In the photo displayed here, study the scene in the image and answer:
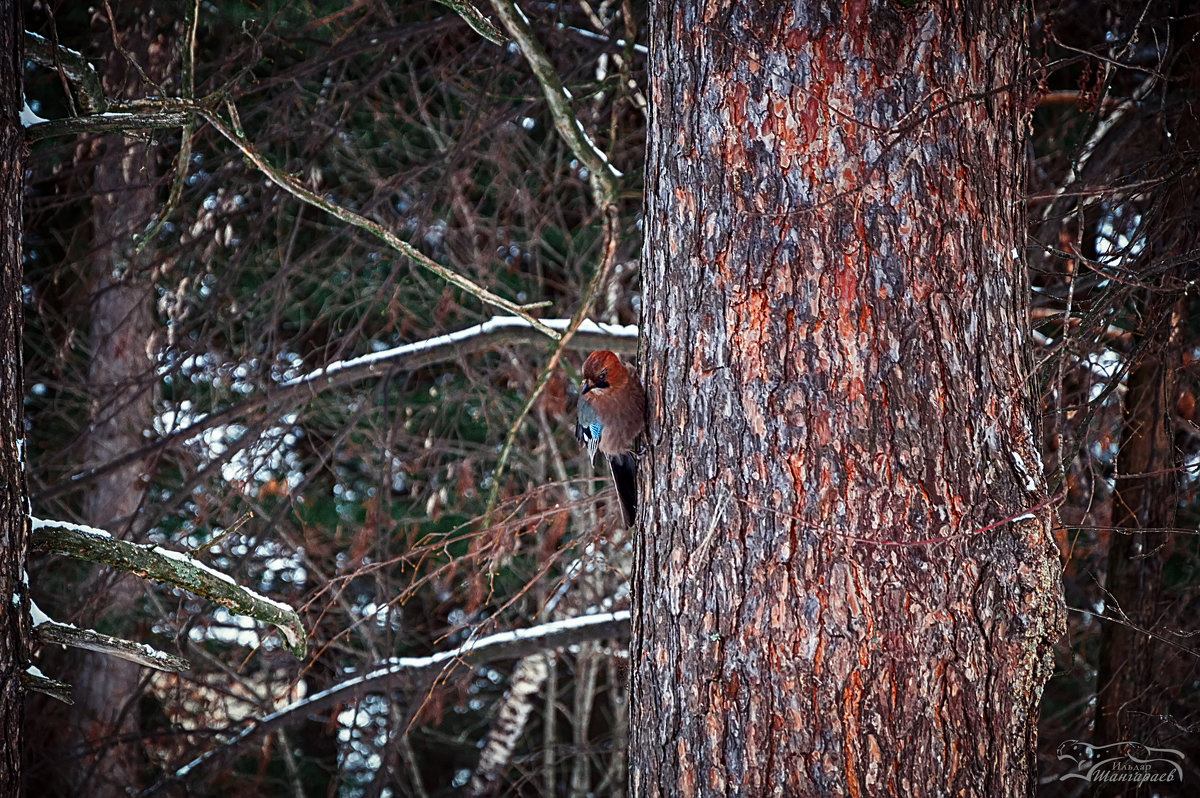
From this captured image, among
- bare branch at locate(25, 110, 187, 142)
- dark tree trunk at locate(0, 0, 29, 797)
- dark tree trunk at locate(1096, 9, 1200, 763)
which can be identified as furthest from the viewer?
dark tree trunk at locate(1096, 9, 1200, 763)

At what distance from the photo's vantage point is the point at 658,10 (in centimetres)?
257

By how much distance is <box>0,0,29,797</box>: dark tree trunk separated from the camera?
2678 millimetres

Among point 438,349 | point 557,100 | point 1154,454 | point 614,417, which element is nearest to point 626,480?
point 614,417

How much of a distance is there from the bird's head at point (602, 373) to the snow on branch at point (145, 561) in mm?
1258

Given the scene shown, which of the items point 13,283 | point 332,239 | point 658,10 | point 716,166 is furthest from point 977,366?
point 332,239

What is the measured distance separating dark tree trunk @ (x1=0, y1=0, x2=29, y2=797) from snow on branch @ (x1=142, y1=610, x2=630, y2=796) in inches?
76.9

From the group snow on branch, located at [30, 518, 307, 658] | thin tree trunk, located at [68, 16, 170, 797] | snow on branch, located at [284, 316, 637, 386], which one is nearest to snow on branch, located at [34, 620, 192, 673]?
snow on branch, located at [30, 518, 307, 658]

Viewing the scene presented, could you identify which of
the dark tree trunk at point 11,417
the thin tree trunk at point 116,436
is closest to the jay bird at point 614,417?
the dark tree trunk at point 11,417

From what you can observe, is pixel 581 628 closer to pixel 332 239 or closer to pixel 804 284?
pixel 332 239

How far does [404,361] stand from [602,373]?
5.90 feet

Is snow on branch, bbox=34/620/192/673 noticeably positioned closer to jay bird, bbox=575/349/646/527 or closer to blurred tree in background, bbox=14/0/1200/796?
blurred tree in background, bbox=14/0/1200/796

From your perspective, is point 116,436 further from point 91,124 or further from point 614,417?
point 614,417

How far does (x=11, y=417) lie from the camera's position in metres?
2.76

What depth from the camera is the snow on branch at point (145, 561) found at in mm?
2852
